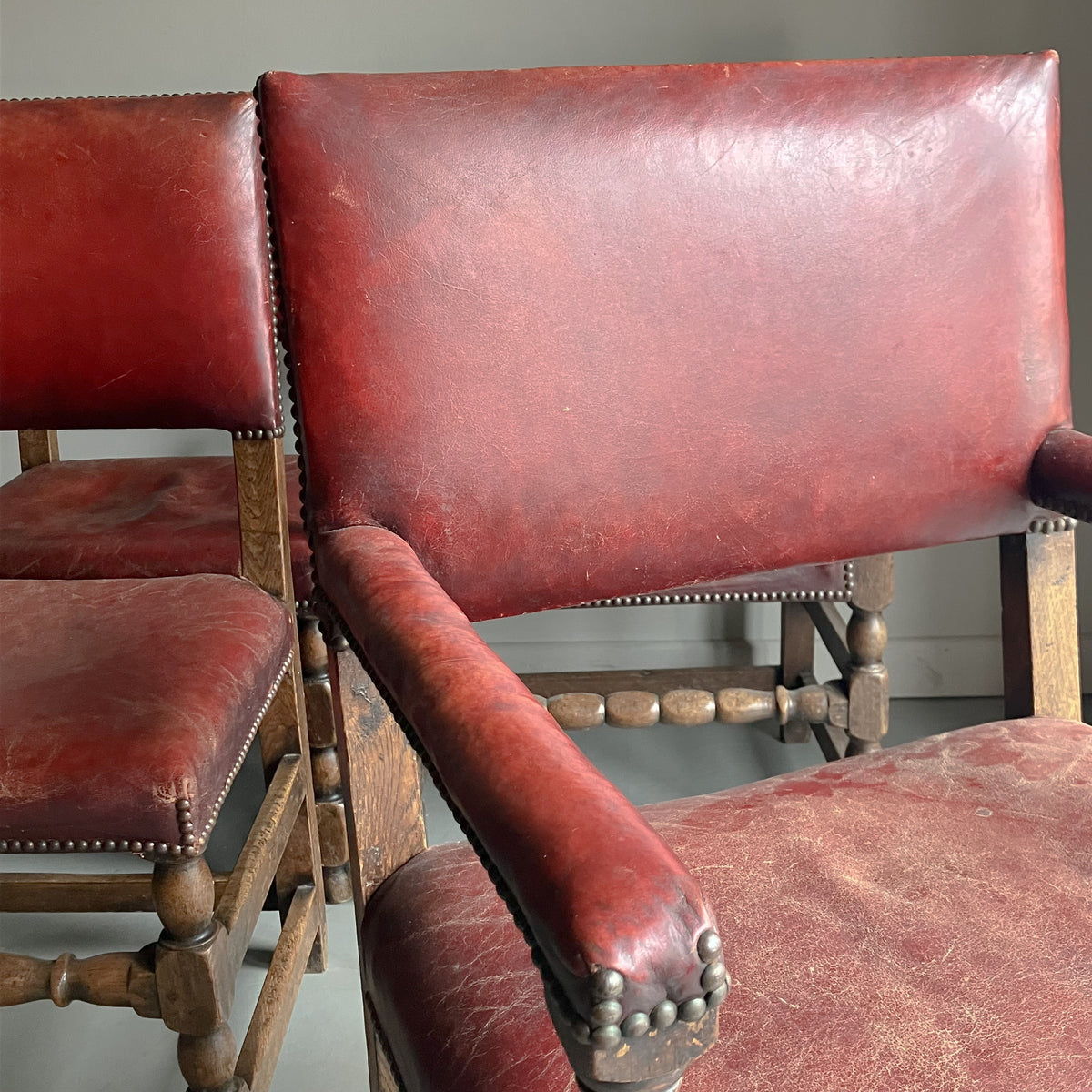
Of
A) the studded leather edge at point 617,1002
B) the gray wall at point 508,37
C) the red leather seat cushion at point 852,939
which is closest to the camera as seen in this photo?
the studded leather edge at point 617,1002

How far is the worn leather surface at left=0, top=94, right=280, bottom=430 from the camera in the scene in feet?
3.67

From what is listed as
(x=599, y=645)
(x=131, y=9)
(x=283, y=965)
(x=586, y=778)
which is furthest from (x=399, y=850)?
(x=131, y=9)

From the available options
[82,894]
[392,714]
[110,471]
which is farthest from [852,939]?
[110,471]

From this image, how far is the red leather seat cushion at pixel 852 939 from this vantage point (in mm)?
583

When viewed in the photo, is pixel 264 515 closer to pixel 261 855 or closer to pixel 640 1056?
pixel 261 855

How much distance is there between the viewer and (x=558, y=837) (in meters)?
0.44

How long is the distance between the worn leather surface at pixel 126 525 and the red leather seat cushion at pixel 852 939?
78 centimetres

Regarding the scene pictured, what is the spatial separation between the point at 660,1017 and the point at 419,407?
1.60 ft

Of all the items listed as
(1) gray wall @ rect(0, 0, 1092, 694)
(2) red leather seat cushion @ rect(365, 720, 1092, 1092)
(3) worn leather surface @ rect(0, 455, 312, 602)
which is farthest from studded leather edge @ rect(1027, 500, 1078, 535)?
(1) gray wall @ rect(0, 0, 1092, 694)

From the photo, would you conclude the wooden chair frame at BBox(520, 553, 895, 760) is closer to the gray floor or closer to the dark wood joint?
the gray floor

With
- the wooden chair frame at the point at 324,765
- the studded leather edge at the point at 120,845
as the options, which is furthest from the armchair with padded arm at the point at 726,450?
the wooden chair frame at the point at 324,765

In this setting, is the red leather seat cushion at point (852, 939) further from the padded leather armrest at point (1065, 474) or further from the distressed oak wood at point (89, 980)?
the distressed oak wood at point (89, 980)

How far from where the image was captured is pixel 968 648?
7.25ft

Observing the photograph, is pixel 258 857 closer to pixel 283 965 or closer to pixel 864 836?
pixel 283 965
